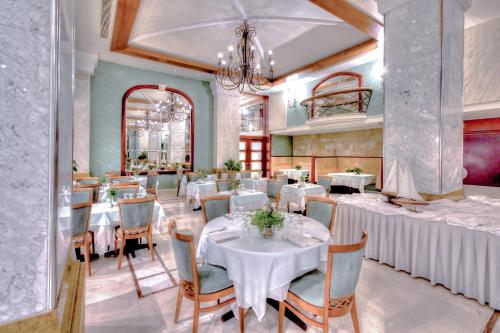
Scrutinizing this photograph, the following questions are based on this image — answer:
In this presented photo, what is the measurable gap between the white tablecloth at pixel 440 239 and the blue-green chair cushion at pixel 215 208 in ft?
6.18

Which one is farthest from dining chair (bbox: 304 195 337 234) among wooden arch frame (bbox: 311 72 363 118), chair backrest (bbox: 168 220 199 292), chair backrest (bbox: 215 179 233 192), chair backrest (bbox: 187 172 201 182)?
wooden arch frame (bbox: 311 72 363 118)

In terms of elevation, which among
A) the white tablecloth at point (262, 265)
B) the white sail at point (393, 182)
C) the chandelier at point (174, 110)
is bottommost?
the white tablecloth at point (262, 265)

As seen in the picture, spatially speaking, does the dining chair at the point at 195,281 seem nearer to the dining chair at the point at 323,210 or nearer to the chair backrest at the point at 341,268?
the chair backrest at the point at 341,268

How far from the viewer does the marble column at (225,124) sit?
384 inches

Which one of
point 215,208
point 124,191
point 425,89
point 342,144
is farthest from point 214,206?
point 342,144

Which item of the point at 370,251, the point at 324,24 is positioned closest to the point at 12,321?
the point at 370,251

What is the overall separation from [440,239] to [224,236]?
8.04ft

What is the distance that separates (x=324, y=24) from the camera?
6000 mm

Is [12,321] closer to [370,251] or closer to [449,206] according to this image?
[370,251]

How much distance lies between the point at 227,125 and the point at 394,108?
274 inches

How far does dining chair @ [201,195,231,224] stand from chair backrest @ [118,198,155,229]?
2.53 feet

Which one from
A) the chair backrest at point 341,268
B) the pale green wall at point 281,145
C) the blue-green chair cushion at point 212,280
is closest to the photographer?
the chair backrest at point 341,268

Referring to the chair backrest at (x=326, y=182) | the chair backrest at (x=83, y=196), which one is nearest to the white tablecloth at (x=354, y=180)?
the chair backrest at (x=326, y=182)

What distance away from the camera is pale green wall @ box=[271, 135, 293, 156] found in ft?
41.4
